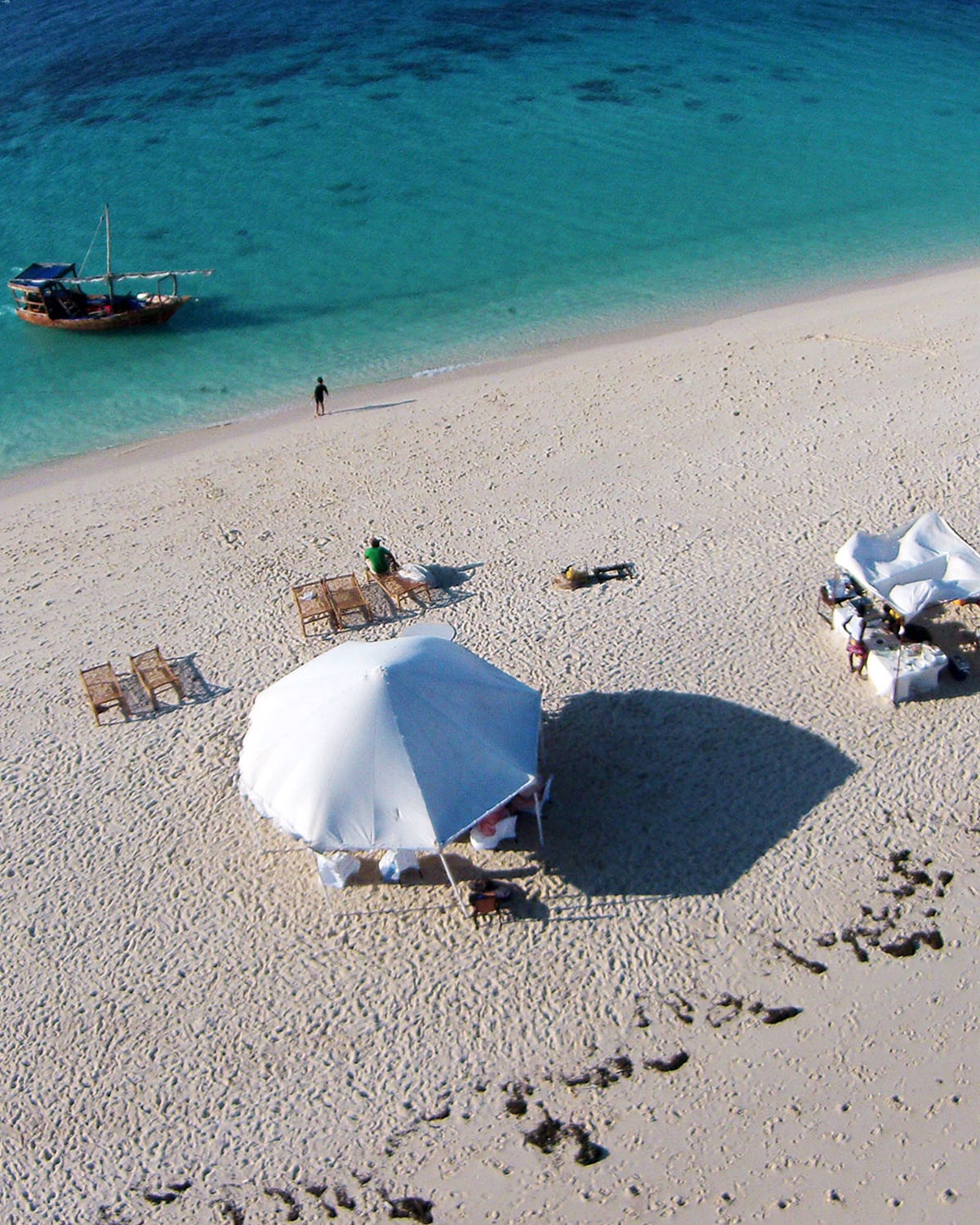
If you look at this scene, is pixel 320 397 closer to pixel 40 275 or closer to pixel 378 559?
pixel 378 559

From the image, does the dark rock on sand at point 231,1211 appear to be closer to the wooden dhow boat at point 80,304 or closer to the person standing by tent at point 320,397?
the person standing by tent at point 320,397

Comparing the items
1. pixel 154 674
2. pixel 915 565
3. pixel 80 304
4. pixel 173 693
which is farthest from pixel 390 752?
pixel 80 304

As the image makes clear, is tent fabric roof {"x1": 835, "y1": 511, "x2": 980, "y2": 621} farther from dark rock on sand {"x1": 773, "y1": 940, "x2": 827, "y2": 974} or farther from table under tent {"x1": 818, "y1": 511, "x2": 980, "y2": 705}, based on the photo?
dark rock on sand {"x1": 773, "y1": 940, "x2": 827, "y2": 974}

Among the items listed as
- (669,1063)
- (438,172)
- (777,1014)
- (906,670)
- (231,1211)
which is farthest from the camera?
(438,172)

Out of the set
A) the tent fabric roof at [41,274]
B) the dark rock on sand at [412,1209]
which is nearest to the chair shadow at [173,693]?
the dark rock on sand at [412,1209]

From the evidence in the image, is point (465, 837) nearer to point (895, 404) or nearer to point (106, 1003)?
point (106, 1003)

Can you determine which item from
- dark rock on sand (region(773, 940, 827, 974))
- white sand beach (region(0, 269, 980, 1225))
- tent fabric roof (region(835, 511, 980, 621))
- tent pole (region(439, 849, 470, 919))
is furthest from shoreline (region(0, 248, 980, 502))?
dark rock on sand (region(773, 940, 827, 974))

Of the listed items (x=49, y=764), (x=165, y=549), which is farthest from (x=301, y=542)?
(x=49, y=764)
